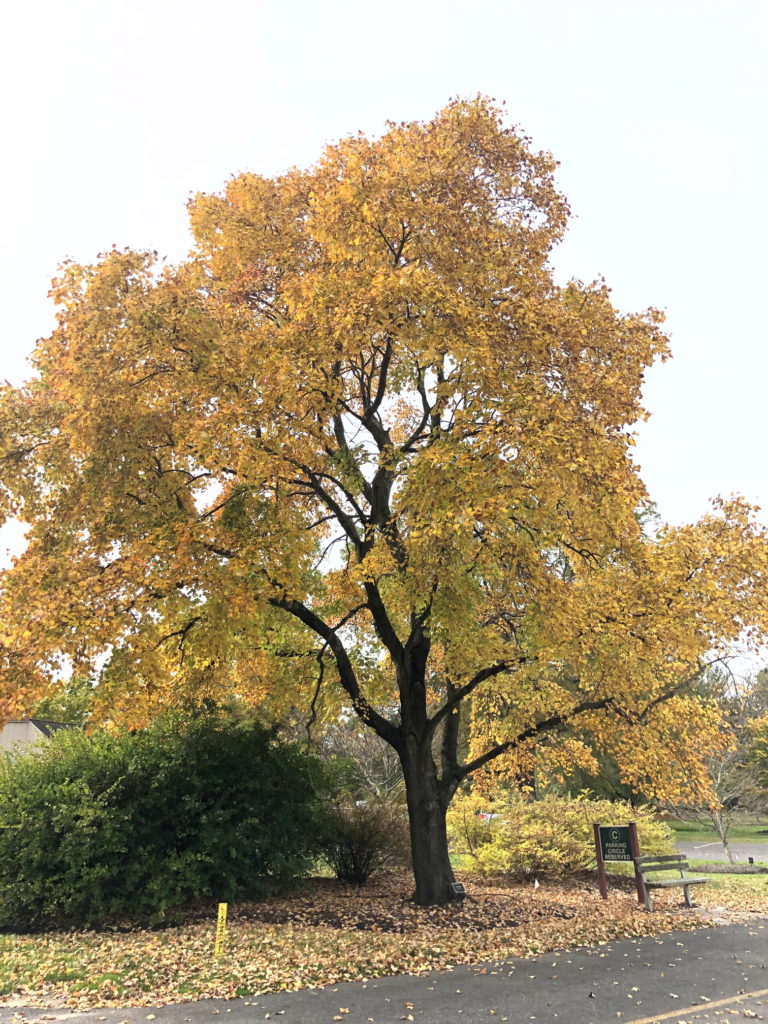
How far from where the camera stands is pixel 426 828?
10.7 meters

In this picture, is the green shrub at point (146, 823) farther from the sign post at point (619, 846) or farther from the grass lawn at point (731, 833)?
the grass lawn at point (731, 833)

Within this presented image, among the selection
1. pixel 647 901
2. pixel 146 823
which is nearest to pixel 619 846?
pixel 647 901

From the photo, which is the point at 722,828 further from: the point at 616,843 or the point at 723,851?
the point at 616,843

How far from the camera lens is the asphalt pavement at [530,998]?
5.88 metres

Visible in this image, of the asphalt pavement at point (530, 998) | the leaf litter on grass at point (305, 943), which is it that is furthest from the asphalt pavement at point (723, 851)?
the asphalt pavement at point (530, 998)

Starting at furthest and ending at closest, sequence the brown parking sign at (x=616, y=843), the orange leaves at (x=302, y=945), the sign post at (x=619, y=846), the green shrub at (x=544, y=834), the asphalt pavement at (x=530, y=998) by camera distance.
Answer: the green shrub at (x=544, y=834) < the brown parking sign at (x=616, y=843) < the sign post at (x=619, y=846) < the orange leaves at (x=302, y=945) < the asphalt pavement at (x=530, y=998)

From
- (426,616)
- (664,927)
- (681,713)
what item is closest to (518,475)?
(426,616)

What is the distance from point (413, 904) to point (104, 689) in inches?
236

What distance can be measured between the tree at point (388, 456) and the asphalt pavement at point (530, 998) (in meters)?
3.27

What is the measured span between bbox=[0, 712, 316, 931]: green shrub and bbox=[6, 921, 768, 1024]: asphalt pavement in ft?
12.5

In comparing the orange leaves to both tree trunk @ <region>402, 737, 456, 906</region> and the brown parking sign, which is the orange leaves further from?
the brown parking sign

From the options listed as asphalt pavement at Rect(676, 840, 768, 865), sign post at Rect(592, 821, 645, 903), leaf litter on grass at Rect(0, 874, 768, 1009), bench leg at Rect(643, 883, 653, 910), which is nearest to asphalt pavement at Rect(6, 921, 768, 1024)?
leaf litter on grass at Rect(0, 874, 768, 1009)

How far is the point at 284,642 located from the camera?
1180cm

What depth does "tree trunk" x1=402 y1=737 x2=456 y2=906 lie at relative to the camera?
10.6m
